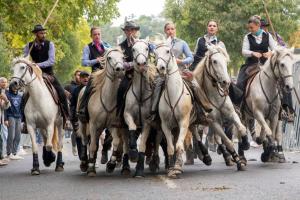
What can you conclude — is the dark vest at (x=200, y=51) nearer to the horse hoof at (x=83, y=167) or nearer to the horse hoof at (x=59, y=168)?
Answer: the horse hoof at (x=83, y=167)

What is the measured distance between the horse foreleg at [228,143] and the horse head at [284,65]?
1638 millimetres

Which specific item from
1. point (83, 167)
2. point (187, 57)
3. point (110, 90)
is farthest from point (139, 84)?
point (83, 167)

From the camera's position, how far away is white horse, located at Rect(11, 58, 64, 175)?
1750 cm

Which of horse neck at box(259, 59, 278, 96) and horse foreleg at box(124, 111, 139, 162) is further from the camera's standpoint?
horse neck at box(259, 59, 278, 96)

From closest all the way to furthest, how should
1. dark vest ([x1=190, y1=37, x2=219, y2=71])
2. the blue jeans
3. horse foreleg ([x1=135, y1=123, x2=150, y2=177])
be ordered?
horse foreleg ([x1=135, y1=123, x2=150, y2=177]) → dark vest ([x1=190, y1=37, x2=219, y2=71]) → the blue jeans

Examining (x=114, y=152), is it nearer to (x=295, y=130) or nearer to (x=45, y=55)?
(x=45, y=55)

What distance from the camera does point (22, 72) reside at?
1747 centimetres

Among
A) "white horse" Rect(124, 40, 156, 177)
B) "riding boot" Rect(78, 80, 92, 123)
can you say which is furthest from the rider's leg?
"riding boot" Rect(78, 80, 92, 123)

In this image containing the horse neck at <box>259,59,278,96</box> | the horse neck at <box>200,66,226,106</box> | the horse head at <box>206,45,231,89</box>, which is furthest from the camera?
Result: the horse neck at <box>259,59,278,96</box>

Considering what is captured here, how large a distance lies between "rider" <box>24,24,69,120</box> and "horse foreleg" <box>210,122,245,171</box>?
316 cm

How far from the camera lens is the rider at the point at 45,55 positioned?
727 inches

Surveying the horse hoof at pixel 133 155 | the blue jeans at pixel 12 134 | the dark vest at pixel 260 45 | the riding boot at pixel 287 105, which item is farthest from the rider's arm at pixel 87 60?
the blue jeans at pixel 12 134

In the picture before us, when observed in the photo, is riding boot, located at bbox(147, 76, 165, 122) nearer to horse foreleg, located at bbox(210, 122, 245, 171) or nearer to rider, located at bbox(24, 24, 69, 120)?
horse foreleg, located at bbox(210, 122, 245, 171)

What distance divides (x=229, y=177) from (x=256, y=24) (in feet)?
15.7
